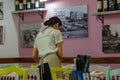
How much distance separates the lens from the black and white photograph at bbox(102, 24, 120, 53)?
4.99 m

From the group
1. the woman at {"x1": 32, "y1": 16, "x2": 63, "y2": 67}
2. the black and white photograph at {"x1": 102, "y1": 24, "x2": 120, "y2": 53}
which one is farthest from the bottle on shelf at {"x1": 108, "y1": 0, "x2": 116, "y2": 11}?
the woman at {"x1": 32, "y1": 16, "x2": 63, "y2": 67}

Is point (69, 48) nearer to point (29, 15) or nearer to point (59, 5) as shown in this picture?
point (59, 5)

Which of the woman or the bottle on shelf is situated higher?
the bottle on shelf

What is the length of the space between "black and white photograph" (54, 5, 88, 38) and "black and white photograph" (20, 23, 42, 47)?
2.26 ft

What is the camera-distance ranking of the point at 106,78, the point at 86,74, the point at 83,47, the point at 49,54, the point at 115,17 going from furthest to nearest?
the point at 83,47 → the point at 115,17 → the point at 49,54 → the point at 106,78 → the point at 86,74

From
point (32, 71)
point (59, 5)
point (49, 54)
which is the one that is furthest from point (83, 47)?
point (32, 71)

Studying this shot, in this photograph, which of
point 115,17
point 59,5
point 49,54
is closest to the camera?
point 49,54

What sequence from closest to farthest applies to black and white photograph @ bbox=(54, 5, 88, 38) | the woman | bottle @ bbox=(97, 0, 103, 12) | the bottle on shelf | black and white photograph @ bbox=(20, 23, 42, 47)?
1. the woman
2. the bottle on shelf
3. bottle @ bbox=(97, 0, 103, 12)
4. black and white photograph @ bbox=(54, 5, 88, 38)
5. black and white photograph @ bbox=(20, 23, 42, 47)

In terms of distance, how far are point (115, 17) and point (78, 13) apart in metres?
0.79

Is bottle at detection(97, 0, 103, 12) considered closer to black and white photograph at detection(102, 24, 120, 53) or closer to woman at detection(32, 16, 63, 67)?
black and white photograph at detection(102, 24, 120, 53)

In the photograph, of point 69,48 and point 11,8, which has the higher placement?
point 11,8

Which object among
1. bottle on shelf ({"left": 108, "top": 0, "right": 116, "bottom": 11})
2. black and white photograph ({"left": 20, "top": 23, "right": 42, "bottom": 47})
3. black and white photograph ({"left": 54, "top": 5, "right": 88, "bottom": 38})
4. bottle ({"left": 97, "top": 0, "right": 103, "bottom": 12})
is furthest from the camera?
black and white photograph ({"left": 20, "top": 23, "right": 42, "bottom": 47})

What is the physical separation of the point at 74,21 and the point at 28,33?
122 cm

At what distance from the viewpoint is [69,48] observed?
5688 millimetres
